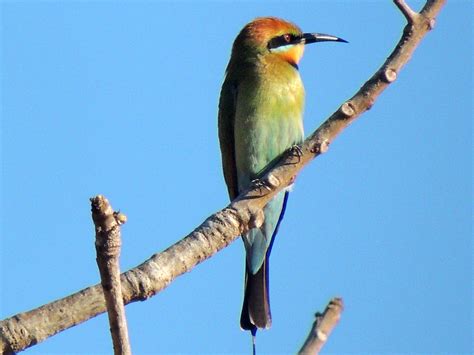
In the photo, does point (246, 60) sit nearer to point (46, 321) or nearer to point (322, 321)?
point (46, 321)

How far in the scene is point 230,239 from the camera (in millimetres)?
2184

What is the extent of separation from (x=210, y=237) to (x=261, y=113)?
1563 mm

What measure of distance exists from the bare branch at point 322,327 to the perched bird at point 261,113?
2183mm

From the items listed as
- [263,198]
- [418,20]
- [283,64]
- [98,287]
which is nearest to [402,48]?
[418,20]

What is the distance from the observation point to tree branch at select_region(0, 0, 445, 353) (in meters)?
1.82

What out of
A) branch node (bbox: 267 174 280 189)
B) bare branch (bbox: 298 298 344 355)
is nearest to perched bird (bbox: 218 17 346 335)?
branch node (bbox: 267 174 280 189)

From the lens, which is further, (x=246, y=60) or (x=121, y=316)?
(x=246, y=60)

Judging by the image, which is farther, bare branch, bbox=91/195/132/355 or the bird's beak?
the bird's beak

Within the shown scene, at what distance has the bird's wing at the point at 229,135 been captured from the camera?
3.72 m

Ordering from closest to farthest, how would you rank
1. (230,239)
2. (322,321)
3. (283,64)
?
1. (322,321)
2. (230,239)
3. (283,64)

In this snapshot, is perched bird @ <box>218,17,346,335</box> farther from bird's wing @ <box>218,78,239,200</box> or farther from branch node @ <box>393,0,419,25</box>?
branch node @ <box>393,0,419,25</box>

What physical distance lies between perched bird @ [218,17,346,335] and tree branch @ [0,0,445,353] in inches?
40.6

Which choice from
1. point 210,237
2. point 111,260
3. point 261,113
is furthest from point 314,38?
point 111,260

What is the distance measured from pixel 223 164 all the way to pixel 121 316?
2263mm
